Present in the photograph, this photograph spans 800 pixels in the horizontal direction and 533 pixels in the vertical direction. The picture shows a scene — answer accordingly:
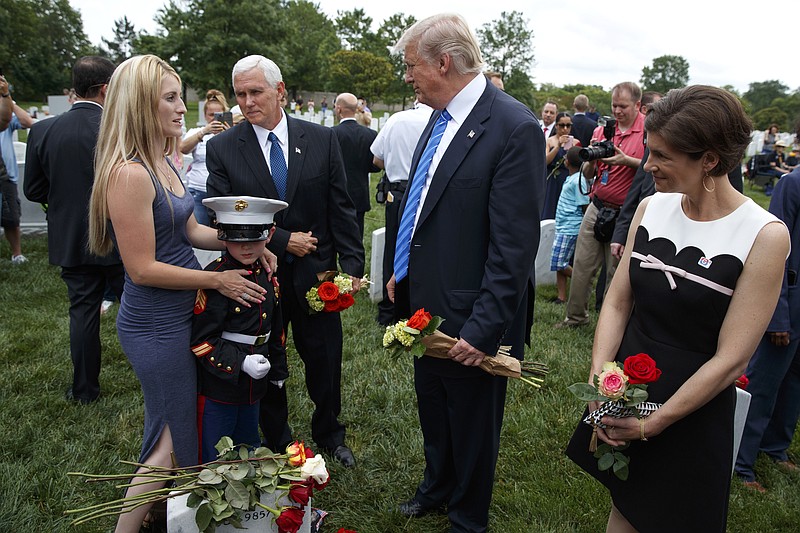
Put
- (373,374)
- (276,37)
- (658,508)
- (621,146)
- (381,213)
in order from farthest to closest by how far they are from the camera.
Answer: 1. (276,37)
2. (381,213)
3. (621,146)
4. (373,374)
5. (658,508)

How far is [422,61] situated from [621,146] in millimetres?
3686

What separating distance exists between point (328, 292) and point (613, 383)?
5.24ft

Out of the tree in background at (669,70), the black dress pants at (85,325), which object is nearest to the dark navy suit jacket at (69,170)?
the black dress pants at (85,325)

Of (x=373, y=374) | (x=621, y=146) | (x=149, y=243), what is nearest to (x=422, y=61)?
(x=149, y=243)

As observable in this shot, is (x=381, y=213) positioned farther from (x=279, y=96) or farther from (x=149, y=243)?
(x=149, y=243)

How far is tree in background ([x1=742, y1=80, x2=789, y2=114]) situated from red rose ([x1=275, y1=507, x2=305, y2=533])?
8615cm

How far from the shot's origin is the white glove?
252 centimetres

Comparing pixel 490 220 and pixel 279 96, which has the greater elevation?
pixel 279 96

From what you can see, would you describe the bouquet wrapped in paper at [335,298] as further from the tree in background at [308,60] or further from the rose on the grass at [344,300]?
the tree in background at [308,60]

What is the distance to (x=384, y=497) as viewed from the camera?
3342mm

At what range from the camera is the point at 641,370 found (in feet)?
6.53

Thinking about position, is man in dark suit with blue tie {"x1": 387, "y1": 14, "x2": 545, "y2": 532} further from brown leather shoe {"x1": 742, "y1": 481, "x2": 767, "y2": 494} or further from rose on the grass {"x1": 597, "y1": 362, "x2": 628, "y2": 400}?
brown leather shoe {"x1": 742, "y1": 481, "x2": 767, "y2": 494}

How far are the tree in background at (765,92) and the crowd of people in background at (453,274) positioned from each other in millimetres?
85009

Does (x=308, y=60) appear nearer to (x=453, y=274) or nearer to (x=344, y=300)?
(x=344, y=300)
